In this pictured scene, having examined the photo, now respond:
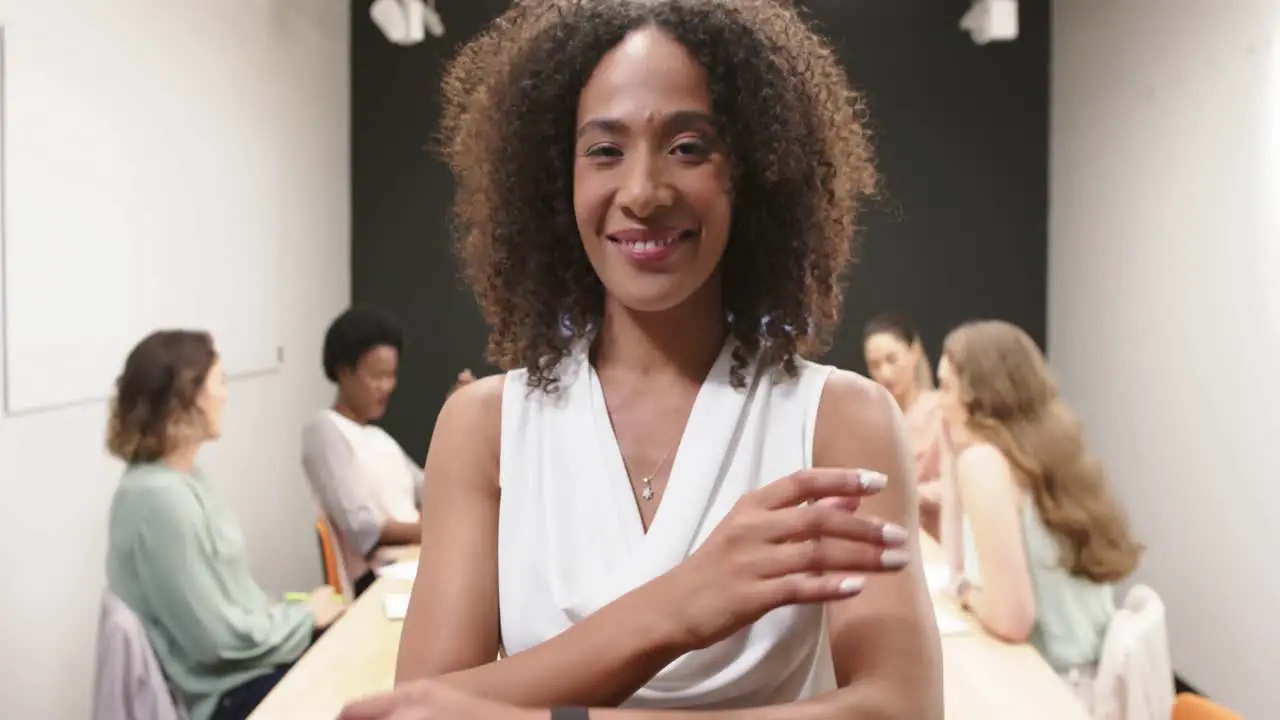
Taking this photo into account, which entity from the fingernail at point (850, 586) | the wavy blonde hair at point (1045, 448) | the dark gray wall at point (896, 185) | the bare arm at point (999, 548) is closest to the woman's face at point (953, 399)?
the wavy blonde hair at point (1045, 448)

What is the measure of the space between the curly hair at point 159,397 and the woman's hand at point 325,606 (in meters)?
0.57

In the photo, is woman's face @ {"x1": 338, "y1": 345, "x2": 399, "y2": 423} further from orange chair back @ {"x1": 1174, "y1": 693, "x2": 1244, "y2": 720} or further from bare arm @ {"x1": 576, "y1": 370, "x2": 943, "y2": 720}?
bare arm @ {"x1": 576, "y1": 370, "x2": 943, "y2": 720}

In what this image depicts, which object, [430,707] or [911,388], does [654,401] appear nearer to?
[430,707]

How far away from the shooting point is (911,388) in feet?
13.5

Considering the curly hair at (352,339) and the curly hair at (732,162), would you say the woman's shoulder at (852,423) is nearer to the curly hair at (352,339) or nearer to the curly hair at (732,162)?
the curly hair at (732,162)

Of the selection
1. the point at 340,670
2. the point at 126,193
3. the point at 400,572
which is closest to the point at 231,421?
the point at 126,193

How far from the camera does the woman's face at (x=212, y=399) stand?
2.59 m

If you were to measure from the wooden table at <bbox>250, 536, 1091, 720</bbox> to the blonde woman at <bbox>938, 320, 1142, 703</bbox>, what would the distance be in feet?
0.31

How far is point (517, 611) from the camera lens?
36.2 inches

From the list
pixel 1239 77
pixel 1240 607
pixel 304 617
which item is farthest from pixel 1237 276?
pixel 304 617

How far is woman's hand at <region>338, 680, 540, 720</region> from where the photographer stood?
77cm

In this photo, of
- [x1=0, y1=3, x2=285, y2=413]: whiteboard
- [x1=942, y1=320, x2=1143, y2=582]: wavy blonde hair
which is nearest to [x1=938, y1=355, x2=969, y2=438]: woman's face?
[x1=942, y1=320, x2=1143, y2=582]: wavy blonde hair

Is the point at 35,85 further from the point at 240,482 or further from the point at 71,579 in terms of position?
the point at 240,482

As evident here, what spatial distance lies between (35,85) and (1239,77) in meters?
3.38
